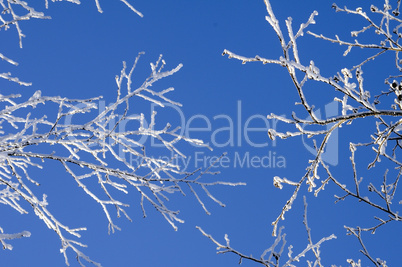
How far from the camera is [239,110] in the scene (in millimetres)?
4285

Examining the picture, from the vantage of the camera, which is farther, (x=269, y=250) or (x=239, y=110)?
(x=239, y=110)

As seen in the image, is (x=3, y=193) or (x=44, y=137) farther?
(x=3, y=193)

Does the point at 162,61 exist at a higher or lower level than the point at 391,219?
higher

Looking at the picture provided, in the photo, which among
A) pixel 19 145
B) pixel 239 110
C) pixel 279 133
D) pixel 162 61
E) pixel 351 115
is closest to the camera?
pixel 351 115

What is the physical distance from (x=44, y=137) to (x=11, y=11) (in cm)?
189

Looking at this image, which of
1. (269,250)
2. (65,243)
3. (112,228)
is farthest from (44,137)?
(269,250)

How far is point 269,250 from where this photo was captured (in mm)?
3492

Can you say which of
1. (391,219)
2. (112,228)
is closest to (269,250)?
(391,219)

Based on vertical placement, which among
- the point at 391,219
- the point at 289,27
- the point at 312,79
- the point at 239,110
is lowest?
the point at 312,79

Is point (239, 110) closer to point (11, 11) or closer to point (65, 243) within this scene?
point (65, 243)

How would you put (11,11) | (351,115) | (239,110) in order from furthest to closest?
(239,110)
(11,11)
(351,115)

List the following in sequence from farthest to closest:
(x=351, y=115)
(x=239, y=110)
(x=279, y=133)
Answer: (x=239, y=110) < (x=279, y=133) < (x=351, y=115)

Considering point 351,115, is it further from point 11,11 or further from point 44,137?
point 11,11

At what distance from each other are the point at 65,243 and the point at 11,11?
102 inches
